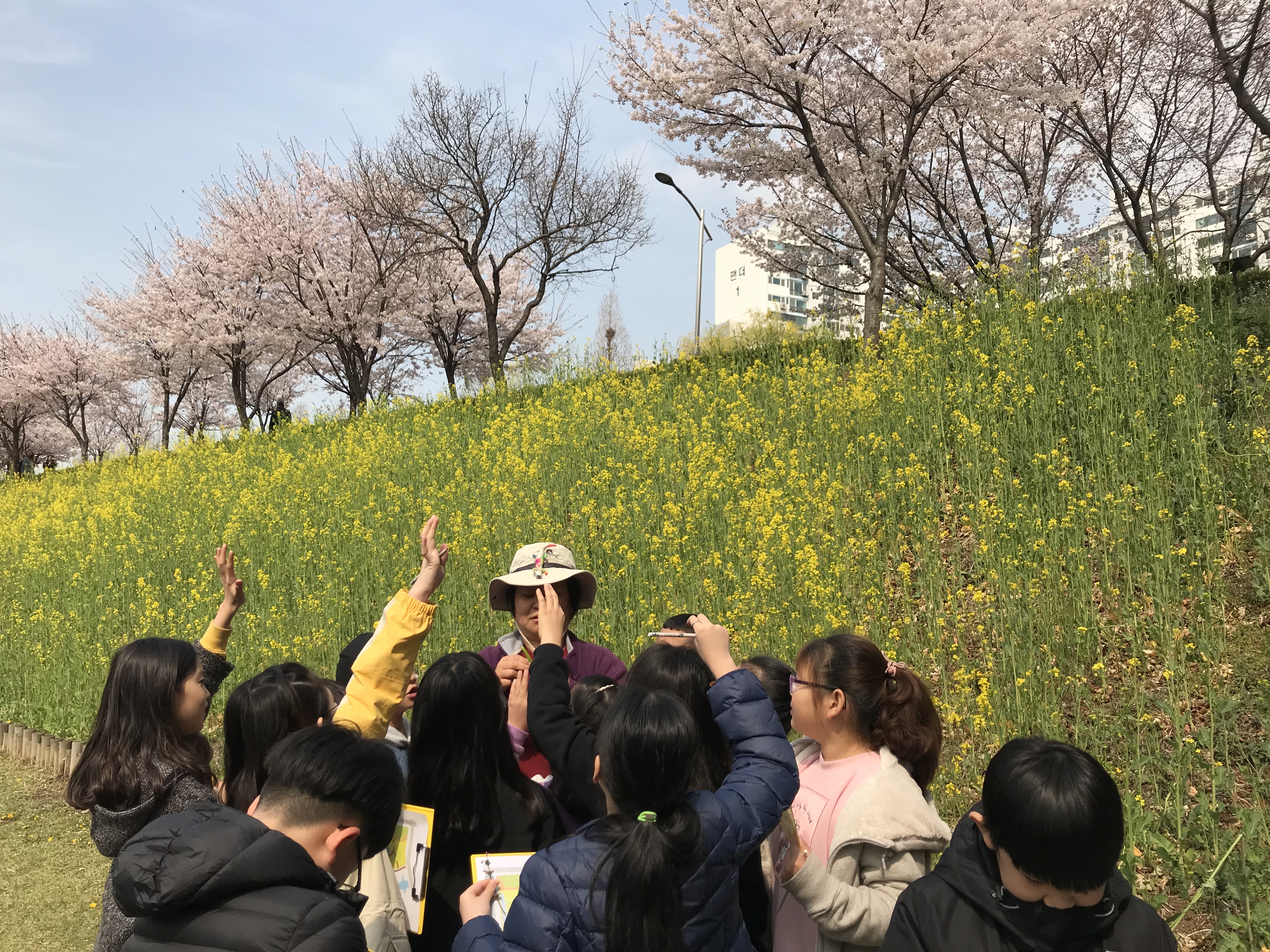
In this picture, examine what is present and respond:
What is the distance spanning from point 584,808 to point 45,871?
435cm

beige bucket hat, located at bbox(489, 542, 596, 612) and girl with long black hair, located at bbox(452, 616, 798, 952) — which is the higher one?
beige bucket hat, located at bbox(489, 542, 596, 612)

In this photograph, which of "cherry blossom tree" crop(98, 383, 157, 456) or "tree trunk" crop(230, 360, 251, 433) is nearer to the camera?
"tree trunk" crop(230, 360, 251, 433)

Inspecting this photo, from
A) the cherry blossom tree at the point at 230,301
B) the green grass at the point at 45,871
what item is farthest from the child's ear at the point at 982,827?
the cherry blossom tree at the point at 230,301

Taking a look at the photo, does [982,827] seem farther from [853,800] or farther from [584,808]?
[584,808]

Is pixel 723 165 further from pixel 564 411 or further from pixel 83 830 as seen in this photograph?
pixel 83 830

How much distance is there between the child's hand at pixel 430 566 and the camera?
97.0 inches

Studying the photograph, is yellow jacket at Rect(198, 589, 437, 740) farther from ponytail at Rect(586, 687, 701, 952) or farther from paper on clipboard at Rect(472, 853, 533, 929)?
ponytail at Rect(586, 687, 701, 952)

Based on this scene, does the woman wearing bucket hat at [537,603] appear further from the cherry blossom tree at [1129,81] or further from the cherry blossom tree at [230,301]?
the cherry blossom tree at [230,301]

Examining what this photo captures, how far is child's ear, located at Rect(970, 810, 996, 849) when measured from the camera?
1595mm

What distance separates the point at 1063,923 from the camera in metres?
1.53

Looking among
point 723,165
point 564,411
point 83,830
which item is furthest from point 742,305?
point 83,830

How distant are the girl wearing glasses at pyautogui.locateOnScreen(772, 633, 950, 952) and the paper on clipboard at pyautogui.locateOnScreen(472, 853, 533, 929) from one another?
0.57 metres

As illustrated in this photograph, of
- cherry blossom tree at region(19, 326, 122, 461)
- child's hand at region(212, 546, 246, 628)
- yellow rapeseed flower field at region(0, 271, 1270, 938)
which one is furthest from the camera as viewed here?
cherry blossom tree at region(19, 326, 122, 461)

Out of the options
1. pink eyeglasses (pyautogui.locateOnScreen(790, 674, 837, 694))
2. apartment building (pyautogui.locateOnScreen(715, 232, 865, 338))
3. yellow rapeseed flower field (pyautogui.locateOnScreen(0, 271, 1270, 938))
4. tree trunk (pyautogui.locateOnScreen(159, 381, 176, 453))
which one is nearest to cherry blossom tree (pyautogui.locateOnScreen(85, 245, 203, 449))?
tree trunk (pyautogui.locateOnScreen(159, 381, 176, 453))
